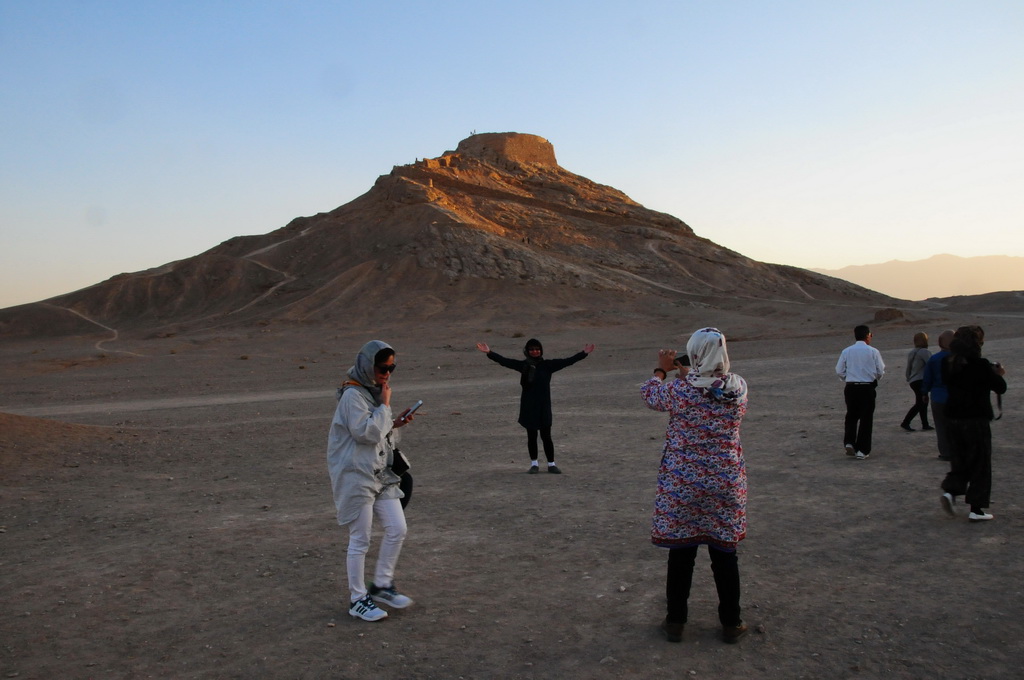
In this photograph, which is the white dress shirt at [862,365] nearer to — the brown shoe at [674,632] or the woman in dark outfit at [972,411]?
the woman in dark outfit at [972,411]

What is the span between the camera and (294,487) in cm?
1033

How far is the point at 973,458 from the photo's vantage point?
288 inches

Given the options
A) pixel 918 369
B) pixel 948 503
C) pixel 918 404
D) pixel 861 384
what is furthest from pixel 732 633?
pixel 918 404

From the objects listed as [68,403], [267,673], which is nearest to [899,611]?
[267,673]

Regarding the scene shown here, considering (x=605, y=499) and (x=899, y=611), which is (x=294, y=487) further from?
(x=899, y=611)

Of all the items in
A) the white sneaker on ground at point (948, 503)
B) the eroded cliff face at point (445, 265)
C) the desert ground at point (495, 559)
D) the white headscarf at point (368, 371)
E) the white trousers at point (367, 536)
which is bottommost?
the desert ground at point (495, 559)

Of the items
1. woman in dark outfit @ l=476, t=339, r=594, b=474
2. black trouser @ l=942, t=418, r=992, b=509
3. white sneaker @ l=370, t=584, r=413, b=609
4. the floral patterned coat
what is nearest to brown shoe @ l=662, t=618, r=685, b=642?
the floral patterned coat

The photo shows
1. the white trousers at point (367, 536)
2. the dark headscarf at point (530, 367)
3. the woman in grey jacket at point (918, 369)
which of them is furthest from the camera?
the woman in grey jacket at point (918, 369)

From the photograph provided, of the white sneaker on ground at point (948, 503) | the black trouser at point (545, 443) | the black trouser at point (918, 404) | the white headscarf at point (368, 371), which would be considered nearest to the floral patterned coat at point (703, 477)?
the white headscarf at point (368, 371)

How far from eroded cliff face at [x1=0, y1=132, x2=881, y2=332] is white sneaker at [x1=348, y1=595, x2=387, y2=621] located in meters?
44.9

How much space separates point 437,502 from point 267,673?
4.43 m

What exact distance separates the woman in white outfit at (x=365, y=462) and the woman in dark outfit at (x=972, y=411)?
480 centimetres

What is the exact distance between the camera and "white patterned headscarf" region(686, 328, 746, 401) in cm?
477

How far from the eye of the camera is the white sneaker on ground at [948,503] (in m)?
7.46
